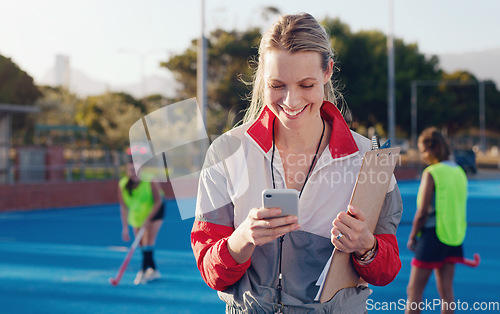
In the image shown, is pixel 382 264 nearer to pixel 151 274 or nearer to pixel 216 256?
pixel 216 256

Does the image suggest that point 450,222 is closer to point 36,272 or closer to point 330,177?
point 330,177

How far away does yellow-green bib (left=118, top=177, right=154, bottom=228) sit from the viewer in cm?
689

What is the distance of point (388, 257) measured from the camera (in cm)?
176

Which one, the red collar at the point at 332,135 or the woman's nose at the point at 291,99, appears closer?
the woman's nose at the point at 291,99

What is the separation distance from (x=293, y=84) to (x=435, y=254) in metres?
3.13

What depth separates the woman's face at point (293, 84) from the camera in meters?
1.67

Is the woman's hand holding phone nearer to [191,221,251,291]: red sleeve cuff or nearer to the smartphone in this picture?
the smartphone

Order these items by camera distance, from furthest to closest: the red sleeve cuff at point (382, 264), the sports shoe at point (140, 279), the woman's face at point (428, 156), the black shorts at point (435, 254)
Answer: the sports shoe at point (140, 279), the woman's face at point (428, 156), the black shorts at point (435, 254), the red sleeve cuff at point (382, 264)

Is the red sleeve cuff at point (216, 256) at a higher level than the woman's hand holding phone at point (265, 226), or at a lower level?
lower

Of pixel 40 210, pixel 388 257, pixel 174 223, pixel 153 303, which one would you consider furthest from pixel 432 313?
pixel 40 210

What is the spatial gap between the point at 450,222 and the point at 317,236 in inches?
119

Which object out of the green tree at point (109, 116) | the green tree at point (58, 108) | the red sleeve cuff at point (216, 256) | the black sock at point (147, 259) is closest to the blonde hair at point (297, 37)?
the red sleeve cuff at point (216, 256)

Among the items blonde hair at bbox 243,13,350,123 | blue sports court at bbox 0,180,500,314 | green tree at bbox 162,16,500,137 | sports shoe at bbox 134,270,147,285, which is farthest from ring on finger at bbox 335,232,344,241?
green tree at bbox 162,16,500,137

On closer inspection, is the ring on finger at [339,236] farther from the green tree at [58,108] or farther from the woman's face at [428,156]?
the green tree at [58,108]
